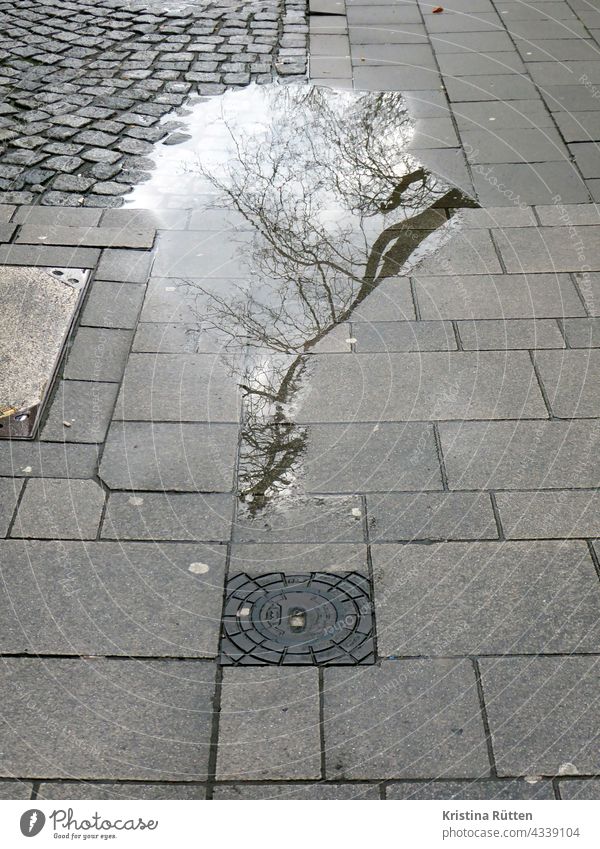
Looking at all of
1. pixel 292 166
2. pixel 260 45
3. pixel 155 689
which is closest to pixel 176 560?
pixel 155 689

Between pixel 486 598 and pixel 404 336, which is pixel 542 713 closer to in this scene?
pixel 486 598

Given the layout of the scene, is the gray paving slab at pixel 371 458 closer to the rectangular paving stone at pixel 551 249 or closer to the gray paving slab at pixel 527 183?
the rectangular paving stone at pixel 551 249

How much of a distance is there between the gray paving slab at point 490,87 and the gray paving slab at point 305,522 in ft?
16.1

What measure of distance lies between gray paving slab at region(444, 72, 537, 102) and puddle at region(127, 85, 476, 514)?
0.55 m

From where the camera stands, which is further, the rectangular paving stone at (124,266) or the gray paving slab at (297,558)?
the rectangular paving stone at (124,266)

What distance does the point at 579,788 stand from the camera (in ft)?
9.86

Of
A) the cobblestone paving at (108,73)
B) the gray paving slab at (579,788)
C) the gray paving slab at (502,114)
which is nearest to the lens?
the gray paving slab at (579,788)

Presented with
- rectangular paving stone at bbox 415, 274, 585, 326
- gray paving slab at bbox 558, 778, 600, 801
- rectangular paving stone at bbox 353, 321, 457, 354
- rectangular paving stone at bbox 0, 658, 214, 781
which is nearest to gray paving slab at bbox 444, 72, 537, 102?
rectangular paving stone at bbox 415, 274, 585, 326

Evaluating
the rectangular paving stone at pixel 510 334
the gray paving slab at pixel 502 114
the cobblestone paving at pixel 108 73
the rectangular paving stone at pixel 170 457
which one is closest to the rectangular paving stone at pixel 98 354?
the rectangular paving stone at pixel 170 457

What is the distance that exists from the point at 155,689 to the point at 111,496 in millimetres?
1075

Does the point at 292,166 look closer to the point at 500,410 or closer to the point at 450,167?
the point at 450,167

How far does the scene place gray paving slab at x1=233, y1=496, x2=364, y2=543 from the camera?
3941 mm

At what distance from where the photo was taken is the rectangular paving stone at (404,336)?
509cm

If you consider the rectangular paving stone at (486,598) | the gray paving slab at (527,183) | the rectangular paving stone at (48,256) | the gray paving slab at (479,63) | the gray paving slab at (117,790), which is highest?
the gray paving slab at (479,63)
